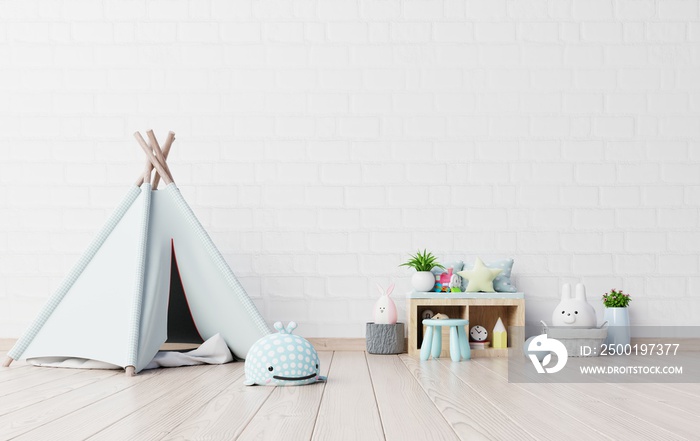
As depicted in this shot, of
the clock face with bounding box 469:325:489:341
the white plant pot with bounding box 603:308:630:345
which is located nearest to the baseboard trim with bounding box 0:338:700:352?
the white plant pot with bounding box 603:308:630:345

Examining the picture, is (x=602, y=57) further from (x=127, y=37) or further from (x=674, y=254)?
(x=127, y=37)

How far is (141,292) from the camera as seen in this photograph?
9.41 feet

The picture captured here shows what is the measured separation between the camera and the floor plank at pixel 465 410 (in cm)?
156

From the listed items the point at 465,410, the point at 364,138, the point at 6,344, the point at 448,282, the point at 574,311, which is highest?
the point at 364,138

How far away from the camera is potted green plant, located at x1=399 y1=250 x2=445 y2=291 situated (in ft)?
10.8

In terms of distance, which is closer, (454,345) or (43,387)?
(43,387)

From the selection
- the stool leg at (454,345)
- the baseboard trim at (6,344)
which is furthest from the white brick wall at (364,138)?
the stool leg at (454,345)

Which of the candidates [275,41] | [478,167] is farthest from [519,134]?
[275,41]

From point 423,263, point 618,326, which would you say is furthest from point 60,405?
point 618,326

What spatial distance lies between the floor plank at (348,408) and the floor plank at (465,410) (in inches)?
7.0

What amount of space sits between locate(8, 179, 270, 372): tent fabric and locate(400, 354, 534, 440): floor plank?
2.86 feet

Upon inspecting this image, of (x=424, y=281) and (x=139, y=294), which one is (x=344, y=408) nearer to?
(x=139, y=294)

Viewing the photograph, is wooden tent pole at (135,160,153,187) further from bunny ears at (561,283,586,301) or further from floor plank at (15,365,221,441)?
bunny ears at (561,283,586,301)

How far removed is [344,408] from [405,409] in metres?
0.16
